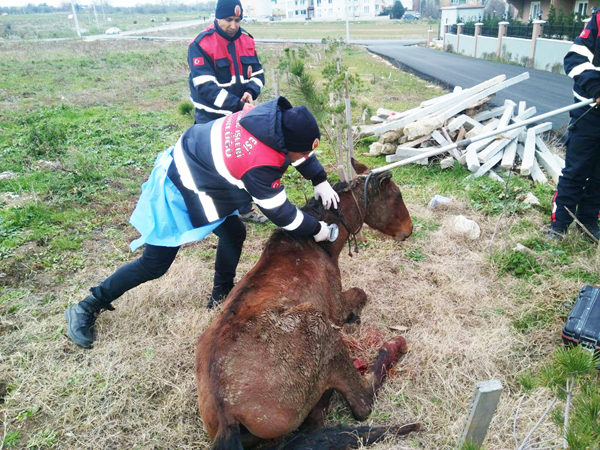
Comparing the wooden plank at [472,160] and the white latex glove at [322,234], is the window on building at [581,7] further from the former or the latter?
the white latex glove at [322,234]

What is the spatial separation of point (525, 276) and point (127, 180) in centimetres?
622

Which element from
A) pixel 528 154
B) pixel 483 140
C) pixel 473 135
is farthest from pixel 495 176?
pixel 473 135

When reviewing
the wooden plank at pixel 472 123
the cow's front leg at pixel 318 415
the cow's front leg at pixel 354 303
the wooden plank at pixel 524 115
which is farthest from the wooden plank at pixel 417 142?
the cow's front leg at pixel 318 415

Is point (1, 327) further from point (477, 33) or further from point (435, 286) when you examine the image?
point (477, 33)

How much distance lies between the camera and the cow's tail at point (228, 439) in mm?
2227

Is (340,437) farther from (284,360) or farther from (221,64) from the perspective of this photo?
(221,64)

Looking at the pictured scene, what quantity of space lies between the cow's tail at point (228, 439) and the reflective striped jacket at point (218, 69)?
11.7ft

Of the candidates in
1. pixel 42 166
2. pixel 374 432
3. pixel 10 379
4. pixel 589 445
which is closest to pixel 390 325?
pixel 374 432

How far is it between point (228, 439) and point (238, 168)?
1705 millimetres

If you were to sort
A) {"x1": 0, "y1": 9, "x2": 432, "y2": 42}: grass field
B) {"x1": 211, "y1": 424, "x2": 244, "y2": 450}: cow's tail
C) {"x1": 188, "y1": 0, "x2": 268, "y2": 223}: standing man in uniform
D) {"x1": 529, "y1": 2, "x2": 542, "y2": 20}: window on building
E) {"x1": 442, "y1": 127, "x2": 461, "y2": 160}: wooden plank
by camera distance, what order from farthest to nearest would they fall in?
{"x1": 0, "y1": 9, "x2": 432, "y2": 42}: grass field → {"x1": 529, "y1": 2, "x2": 542, "y2": 20}: window on building → {"x1": 442, "y1": 127, "x2": 461, "y2": 160}: wooden plank → {"x1": 188, "y1": 0, "x2": 268, "y2": 223}: standing man in uniform → {"x1": 211, "y1": 424, "x2": 244, "y2": 450}: cow's tail

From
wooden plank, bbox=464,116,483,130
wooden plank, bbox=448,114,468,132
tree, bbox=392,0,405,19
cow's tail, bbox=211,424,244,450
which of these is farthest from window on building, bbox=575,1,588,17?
tree, bbox=392,0,405,19

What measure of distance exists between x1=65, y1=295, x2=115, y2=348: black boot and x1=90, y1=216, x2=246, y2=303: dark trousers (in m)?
0.11

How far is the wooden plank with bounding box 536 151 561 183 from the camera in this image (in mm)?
6492

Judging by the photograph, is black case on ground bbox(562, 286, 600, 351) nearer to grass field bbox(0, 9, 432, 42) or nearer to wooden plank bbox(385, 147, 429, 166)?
wooden plank bbox(385, 147, 429, 166)
